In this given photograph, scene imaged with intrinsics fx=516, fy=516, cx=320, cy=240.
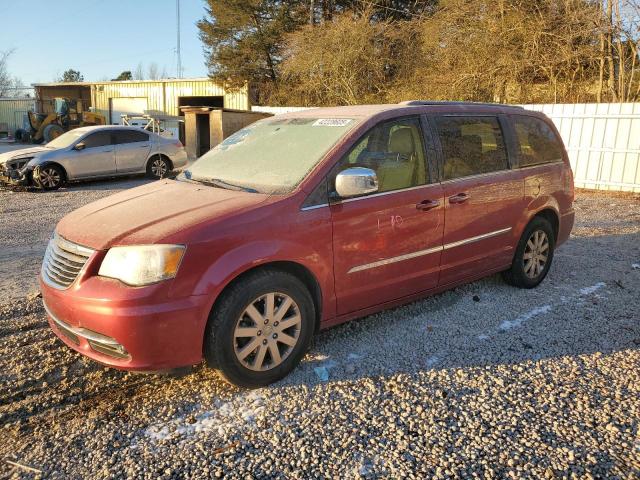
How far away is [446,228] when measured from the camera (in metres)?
4.24

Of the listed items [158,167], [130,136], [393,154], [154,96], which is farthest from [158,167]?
[154,96]

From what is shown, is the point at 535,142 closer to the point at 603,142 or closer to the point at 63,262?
the point at 63,262

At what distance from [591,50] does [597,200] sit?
6495 mm

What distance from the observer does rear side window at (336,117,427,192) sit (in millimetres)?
3807

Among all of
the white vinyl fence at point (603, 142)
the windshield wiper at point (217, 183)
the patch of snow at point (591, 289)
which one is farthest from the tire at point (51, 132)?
the patch of snow at point (591, 289)

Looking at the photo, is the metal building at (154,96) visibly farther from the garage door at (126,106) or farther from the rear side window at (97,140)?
the rear side window at (97,140)

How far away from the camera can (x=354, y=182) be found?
347 centimetres

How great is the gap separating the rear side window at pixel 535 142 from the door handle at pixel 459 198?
1027 millimetres

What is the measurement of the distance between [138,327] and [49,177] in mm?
11156

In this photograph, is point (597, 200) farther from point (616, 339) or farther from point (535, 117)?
point (616, 339)

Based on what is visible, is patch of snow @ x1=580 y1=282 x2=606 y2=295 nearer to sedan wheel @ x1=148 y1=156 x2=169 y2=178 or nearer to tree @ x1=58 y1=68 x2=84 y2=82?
sedan wheel @ x1=148 y1=156 x2=169 y2=178

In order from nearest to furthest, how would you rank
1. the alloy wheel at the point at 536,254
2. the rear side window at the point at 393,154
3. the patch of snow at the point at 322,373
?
the patch of snow at the point at 322,373 → the rear side window at the point at 393,154 → the alloy wheel at the point at 536,254

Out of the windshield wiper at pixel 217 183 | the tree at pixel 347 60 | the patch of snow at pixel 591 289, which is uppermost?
the tree at pixel 347 60

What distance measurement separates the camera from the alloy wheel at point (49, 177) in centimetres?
1227
